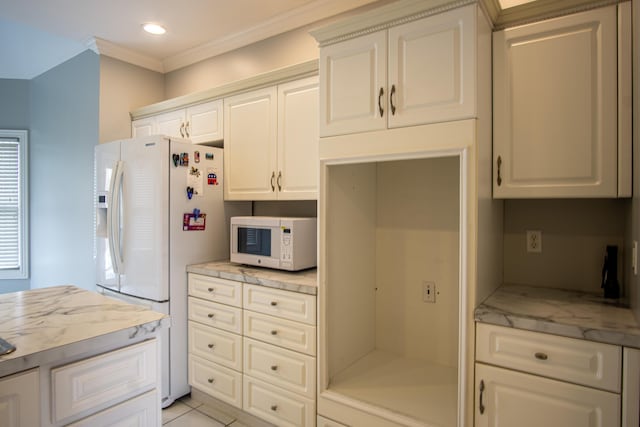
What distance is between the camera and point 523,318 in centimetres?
142

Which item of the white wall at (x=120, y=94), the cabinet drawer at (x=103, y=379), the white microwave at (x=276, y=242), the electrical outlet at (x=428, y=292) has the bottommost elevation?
the cabinet drawer at (x=103, y=379)

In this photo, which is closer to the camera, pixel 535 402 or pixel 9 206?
pixel 535 402

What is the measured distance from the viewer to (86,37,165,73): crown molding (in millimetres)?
3197

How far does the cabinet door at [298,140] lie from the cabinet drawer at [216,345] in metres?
0.98

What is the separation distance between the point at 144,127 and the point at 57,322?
2.47 m

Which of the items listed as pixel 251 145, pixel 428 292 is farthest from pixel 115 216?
pixel 428 292

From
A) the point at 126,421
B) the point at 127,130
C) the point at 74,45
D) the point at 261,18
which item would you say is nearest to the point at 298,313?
the point at 126,421

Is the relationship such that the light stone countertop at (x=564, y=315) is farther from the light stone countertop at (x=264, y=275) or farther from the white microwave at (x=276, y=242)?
the white microwave at (x=276, y=242)

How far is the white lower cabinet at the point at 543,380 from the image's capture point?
4.21ft

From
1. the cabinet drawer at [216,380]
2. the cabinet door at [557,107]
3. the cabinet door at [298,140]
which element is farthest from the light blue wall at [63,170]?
the cabinet door at [557,107]

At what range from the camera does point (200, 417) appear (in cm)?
239

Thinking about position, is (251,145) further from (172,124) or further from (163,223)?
(172,124)

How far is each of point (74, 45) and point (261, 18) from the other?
189 cm

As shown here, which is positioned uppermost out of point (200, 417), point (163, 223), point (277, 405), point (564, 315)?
point (163, 223)
